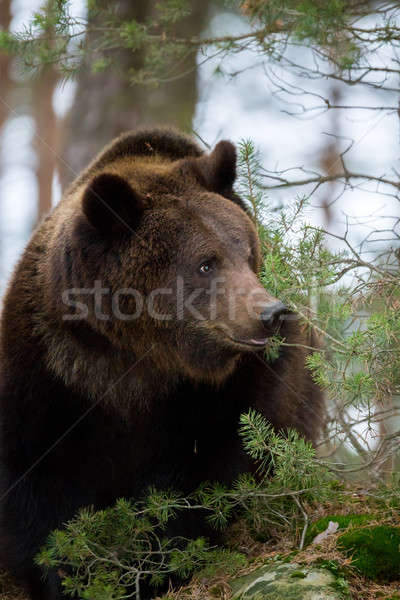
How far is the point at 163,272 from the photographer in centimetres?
383

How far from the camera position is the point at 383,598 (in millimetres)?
2781

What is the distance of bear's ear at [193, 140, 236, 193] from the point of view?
422 centimetres

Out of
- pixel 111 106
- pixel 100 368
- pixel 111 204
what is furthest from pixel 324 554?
pixel 111 106

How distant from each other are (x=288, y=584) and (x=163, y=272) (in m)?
1.81

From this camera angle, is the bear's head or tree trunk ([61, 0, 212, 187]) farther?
tree trunk ([61, 0, 212, 187])

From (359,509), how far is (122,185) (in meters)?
2.41

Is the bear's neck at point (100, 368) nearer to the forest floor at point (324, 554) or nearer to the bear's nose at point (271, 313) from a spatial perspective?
the bear's nose at point (271, 313)

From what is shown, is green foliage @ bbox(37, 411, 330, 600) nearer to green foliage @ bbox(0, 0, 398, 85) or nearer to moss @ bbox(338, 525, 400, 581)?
moss @ bbox(338, 525, 400, 581)

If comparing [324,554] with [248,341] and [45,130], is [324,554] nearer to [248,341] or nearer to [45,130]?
[248,341]

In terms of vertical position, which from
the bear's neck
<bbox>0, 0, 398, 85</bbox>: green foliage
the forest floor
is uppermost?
<bbox>0, 0, 398, 85</bbox>: green foliage

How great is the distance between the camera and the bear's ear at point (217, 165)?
422 cm

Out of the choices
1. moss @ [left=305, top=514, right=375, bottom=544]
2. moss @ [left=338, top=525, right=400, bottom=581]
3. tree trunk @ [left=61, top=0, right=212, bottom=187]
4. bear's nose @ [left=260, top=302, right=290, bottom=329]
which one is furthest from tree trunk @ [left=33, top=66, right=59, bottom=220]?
moss @ [left=338, top=525, right=400, bottom=581]

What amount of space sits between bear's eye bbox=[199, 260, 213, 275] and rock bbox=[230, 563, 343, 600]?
1611 mm

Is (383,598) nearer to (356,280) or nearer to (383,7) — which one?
(356,280)
